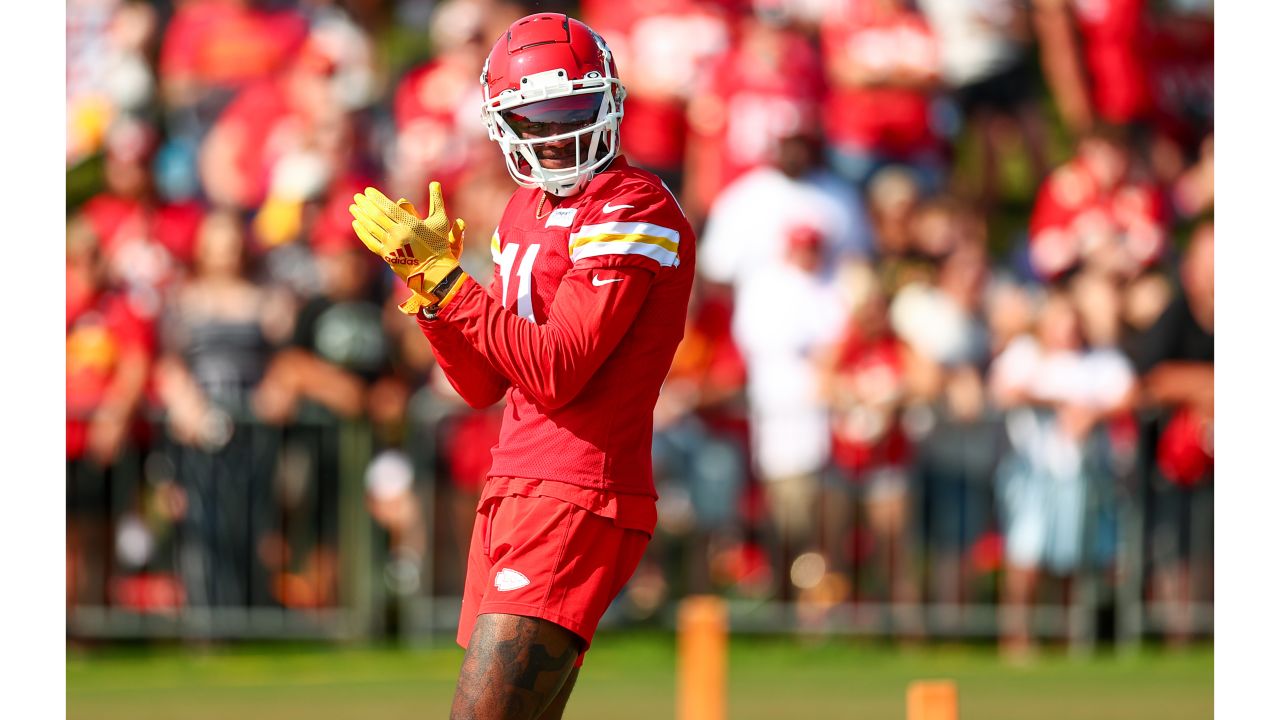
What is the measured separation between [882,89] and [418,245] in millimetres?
8437

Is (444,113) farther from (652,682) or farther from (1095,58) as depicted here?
(1095,58)

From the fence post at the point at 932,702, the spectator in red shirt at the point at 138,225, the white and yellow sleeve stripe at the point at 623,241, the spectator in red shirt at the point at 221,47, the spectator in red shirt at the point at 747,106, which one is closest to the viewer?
the fence post at the point at 932,702

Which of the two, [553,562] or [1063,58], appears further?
[1063,58]

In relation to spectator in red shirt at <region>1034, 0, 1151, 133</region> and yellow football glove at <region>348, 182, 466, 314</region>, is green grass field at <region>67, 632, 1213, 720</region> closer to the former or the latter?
spectator in red shirt at <region>1034, 0, 1151, 133</region>

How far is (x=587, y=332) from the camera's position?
495 cm

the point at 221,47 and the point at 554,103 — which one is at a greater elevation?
the point at 221,47

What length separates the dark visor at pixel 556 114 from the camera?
16.8 feet

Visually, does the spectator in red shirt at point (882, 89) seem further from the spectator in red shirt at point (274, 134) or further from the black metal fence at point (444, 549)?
the spectator in red shirt at point (274, 134)

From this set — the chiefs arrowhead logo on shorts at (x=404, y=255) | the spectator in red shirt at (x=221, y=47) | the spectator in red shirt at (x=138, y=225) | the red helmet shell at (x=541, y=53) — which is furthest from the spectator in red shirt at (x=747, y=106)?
the chiefs arrowhead logo on shorts at (x=404, y=255)

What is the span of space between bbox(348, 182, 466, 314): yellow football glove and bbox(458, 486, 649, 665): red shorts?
623 millimetres

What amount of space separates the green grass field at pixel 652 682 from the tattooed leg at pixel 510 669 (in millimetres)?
4668

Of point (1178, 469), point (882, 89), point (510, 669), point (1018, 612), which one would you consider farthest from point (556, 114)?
point (882, 89)

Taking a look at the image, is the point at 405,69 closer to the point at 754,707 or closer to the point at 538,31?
the point at 754,707
